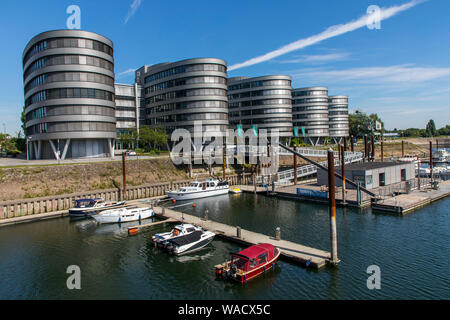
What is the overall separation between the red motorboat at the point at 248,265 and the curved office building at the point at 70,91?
173 feet

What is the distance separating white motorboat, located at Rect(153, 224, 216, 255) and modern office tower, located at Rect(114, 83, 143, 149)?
84.5 meters

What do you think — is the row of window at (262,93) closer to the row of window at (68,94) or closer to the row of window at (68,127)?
the row of window at (68,94)

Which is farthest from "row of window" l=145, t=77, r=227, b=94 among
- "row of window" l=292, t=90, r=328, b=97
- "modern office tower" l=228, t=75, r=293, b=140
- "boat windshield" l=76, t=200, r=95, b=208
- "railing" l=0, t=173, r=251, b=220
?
"row of window" l=292, t=90, r=328, b=97

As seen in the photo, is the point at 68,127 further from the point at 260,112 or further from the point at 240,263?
the point at 260,112

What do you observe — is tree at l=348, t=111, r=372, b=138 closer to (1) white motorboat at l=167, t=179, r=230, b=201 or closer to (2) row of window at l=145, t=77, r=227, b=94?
(2) row of window at l=145, t=77, r=227, b=94

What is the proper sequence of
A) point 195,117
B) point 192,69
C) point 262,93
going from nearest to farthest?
point 195,117 < point 192,69 < point 262,93

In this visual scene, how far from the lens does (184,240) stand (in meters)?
28.6

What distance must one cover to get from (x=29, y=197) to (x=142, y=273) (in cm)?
3209

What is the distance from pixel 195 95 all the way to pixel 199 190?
4844 cm

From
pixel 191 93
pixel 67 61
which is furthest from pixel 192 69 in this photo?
pixel 67 61

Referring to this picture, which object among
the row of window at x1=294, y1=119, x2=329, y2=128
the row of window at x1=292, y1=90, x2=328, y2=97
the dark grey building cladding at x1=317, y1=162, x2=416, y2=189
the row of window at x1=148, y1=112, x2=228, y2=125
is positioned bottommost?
the dark grey building cladding at x1=317, y1=162, x2=416, y2=189

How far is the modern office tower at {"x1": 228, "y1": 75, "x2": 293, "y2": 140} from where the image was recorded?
134 metres

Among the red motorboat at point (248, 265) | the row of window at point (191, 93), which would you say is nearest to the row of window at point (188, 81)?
the row of window at point (191, 93)

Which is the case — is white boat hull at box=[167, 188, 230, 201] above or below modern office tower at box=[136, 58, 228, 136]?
below
